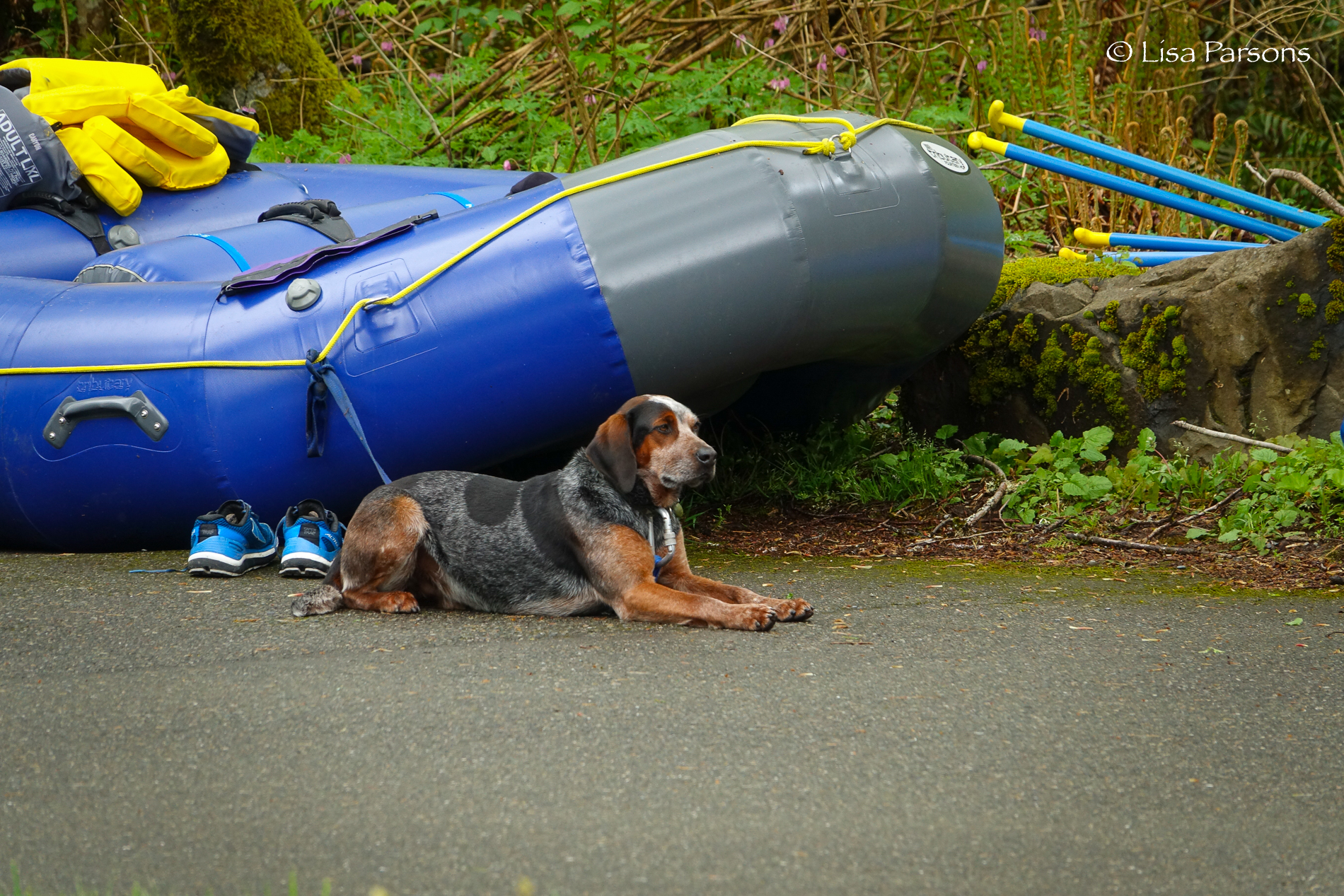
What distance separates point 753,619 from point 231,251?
3.15 meters

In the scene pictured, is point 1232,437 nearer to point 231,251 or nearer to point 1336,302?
point 1336,302

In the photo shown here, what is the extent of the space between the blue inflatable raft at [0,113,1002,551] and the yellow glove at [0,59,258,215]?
4.16 ft

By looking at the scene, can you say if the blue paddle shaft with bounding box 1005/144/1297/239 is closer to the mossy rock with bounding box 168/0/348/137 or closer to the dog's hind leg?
the dog's hind leg

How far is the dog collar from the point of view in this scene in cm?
399

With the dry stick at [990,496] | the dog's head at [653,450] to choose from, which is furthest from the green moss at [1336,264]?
the dog's head at [653,450]

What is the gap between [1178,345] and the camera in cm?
529

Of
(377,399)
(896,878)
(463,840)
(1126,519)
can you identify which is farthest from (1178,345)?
(463,840)

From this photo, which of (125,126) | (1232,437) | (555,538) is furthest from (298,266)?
(1232,437)

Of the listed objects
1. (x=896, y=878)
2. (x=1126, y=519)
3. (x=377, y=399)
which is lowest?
(x=1126, y=519)

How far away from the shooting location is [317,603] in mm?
3887

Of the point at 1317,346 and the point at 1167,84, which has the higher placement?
the point at 1167,84

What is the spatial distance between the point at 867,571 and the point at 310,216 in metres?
3.14

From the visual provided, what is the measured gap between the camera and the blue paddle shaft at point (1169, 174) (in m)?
6.00

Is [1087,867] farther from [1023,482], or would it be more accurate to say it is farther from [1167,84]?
[1167,84]
